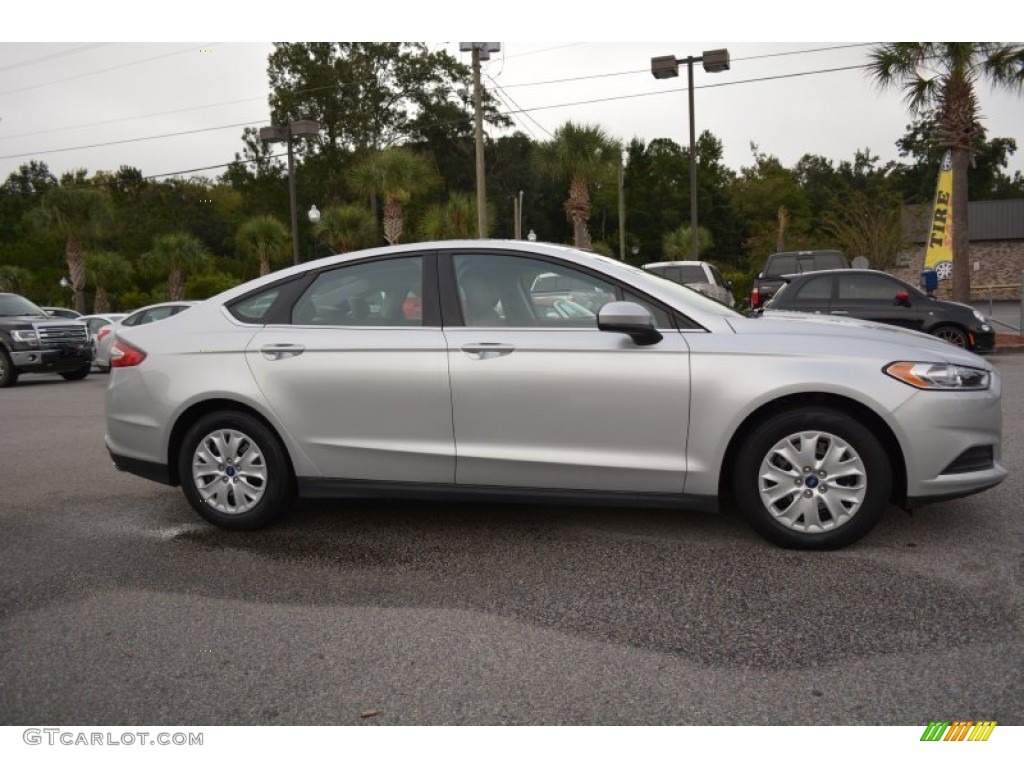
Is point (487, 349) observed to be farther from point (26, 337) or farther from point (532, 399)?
point (26, 337)

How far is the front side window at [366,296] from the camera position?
15.5 feet

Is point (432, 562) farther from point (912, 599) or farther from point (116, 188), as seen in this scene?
point (116, 188)

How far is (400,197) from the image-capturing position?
30.3 metres

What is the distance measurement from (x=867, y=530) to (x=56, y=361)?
15.5 m

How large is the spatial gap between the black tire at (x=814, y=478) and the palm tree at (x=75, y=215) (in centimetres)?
3662

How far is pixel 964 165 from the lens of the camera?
18391 mm

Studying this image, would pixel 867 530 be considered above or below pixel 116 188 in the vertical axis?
below

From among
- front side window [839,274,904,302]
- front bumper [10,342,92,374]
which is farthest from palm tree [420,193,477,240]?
front side window [839,274,904,302]

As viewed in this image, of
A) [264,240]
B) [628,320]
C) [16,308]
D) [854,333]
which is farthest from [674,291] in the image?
[264,240]

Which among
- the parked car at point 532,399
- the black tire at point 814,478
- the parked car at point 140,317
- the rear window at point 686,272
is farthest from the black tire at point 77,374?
the black tire at point 814,478

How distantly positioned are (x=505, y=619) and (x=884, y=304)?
1129cm

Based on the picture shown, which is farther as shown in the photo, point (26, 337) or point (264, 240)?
point (264, 240)

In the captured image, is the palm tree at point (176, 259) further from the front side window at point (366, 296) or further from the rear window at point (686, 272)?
the front side window at point (366, 296)

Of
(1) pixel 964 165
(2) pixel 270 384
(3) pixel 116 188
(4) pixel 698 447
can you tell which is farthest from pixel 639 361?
(3) pixel 116 188
